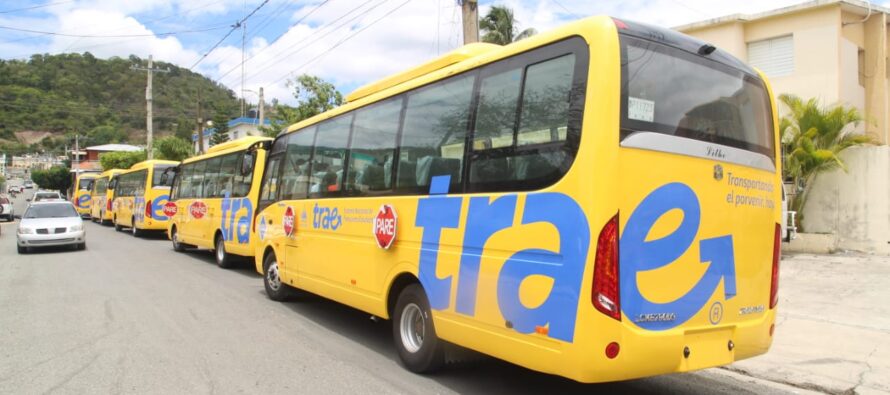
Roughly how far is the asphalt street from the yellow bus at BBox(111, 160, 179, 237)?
37.1ft

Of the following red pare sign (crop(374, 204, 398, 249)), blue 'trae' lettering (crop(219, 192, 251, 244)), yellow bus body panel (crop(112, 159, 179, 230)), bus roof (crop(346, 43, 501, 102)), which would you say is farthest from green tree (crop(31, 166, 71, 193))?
red pare sign (crop(374, 204, 398, 249))

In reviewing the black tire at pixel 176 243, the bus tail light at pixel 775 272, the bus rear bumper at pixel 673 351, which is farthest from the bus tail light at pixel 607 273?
the black tire at pixel 176 243

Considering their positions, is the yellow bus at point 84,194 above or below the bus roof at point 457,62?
below

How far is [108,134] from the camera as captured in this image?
76438mm

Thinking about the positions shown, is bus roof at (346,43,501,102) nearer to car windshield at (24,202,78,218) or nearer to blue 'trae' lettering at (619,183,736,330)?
blue 'trae' lettering at (619,183,736,330)

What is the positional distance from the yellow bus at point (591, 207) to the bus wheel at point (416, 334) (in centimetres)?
2

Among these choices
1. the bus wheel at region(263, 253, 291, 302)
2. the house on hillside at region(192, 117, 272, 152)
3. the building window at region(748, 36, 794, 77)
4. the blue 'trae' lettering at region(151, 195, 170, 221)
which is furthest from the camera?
the house on hillside at region(192, 117, 272, 152)

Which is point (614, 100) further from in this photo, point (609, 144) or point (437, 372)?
point (437, 372)

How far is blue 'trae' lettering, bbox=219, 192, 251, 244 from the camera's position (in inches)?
473

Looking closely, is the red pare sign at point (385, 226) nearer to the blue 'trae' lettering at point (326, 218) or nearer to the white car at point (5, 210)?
the blue 'trae' lettering at point (326, 218)

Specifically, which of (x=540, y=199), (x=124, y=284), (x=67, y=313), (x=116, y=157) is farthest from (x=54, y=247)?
(x=116, y=157)

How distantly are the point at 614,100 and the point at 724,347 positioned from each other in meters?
2.03

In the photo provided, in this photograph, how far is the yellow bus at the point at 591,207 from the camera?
3.78 metres

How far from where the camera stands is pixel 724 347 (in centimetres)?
429
